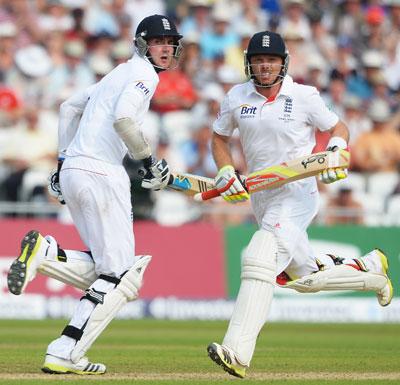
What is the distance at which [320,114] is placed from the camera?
7.87 metres

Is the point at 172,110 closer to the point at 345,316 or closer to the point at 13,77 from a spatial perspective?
the point at 13,77

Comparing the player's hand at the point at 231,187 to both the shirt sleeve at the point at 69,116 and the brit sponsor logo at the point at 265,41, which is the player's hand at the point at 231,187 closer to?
the brit sponsor logo at the point at 265,41

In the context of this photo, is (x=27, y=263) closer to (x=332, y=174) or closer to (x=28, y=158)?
(x=332, y=174)

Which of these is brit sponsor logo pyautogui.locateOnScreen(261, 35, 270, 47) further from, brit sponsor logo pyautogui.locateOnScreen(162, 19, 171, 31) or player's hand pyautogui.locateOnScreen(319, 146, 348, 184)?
player's hand pyautogui.locateOnScreen(319, 146, 348, 184)

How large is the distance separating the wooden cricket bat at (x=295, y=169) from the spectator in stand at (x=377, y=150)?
7.90 metres

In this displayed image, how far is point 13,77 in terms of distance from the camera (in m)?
15.6

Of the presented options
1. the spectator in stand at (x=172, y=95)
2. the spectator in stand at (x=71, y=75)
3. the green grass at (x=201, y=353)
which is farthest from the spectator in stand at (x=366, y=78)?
the green grass at (x=201, y=353)

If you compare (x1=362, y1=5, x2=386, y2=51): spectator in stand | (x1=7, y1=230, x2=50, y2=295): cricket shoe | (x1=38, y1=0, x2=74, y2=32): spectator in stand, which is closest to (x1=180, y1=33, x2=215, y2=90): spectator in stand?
(x1=38, y1=0, x2=74, y2=32): spectator in stand

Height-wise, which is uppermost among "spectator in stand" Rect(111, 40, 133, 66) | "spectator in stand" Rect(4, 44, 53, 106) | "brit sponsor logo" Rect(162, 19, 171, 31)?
"brit sponsor logo" Rect(162, 19, 171, 31)

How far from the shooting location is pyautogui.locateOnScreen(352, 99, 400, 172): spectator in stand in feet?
50.9

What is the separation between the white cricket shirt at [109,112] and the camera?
23.9 ft

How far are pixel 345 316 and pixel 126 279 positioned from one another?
7591 millimetres

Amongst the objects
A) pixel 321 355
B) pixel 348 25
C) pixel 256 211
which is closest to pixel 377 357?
pixel 321 355

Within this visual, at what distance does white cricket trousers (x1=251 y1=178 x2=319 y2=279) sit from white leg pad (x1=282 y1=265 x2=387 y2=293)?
6cm
